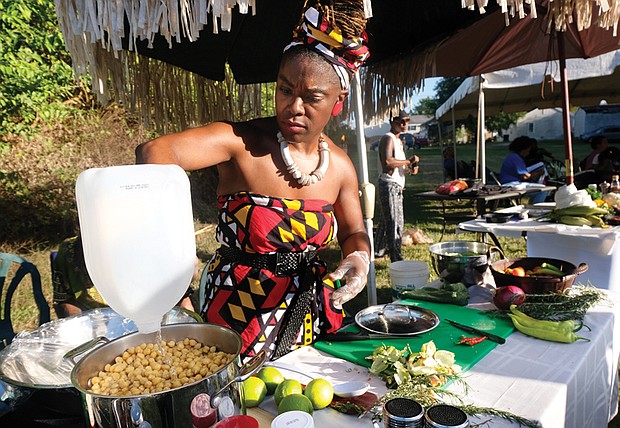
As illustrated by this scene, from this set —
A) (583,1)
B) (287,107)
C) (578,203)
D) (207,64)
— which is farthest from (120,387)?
(578,203)

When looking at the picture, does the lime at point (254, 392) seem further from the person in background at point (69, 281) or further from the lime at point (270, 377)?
the person in background at point (69, 281)

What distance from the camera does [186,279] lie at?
90 cm

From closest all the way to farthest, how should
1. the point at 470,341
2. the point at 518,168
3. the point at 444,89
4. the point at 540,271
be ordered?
the point at 470,341, the point at 540,271, the point at 518,168, the point at 444,89

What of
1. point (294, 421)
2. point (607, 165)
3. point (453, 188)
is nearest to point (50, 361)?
point (294, 421)

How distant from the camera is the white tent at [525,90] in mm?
7211

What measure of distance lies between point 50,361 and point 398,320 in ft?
4.16

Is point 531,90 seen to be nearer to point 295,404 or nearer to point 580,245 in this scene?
point 580,245

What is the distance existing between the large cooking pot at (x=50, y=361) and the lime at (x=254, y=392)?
32 centimetres

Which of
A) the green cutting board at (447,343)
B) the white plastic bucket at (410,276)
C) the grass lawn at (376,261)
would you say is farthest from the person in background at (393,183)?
the green cutting board at (447,343)

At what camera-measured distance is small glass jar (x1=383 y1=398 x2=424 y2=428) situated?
0.95 meters

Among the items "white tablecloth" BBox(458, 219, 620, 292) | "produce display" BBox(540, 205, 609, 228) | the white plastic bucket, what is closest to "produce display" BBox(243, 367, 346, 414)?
the white plastic bucket

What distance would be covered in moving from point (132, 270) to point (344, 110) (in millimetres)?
2275

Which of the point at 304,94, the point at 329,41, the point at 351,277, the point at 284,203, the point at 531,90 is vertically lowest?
the point at 351,277

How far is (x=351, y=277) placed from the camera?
5.36 feet
